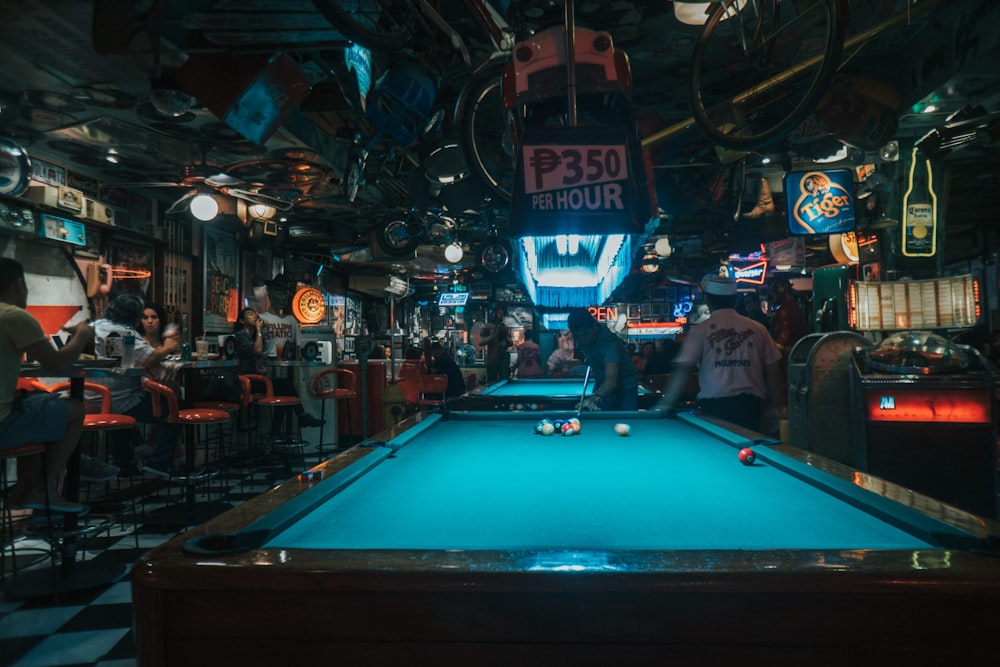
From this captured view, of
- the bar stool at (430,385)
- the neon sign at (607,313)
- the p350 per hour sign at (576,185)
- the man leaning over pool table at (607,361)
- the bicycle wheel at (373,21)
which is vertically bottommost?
→ the bar stool at (430,385)

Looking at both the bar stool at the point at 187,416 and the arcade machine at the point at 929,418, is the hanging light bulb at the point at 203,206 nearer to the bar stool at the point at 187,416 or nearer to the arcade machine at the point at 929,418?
the bar stool at the point at 187,416

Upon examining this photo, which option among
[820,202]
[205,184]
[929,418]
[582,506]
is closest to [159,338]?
[205,184]

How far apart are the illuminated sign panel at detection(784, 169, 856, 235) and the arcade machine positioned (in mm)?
2577

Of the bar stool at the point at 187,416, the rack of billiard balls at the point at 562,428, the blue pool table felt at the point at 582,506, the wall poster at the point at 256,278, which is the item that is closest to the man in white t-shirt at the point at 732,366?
the rack of billiard balls at the point at 562,428

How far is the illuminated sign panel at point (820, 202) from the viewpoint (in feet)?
21.9

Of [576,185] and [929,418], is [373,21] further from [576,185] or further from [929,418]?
[929,418]

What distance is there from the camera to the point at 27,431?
329 centimetres

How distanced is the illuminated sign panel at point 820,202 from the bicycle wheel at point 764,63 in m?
1.05

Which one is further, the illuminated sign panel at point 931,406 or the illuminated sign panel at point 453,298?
the illuminated sign panel at point 453,298

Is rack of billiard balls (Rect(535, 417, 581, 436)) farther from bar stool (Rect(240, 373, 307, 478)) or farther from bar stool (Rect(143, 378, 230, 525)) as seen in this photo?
bar stool (Rect(240, 373, 307, 478))

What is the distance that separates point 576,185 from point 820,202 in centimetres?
536

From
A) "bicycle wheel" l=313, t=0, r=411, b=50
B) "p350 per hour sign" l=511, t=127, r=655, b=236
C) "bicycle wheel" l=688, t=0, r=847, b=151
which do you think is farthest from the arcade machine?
"bicycle wheel" l=313, t=0, r=411, b=50

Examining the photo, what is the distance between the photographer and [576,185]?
95.7 inches

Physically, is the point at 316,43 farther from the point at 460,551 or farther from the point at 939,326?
the point at 939,326
